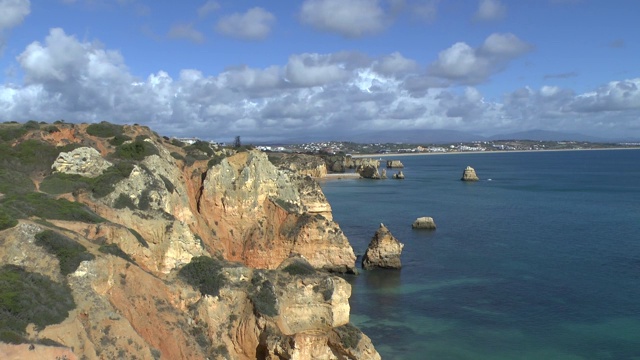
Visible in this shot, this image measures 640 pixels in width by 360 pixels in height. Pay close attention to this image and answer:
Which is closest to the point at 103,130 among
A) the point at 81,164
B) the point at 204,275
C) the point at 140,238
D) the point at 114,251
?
the point at 81,164

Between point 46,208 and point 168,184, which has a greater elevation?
point 168,184

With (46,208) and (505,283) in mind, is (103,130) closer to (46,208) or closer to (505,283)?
(46,208)

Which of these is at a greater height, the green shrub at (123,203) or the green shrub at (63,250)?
the green shrub at (123,203)

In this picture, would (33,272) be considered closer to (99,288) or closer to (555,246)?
(99,288)

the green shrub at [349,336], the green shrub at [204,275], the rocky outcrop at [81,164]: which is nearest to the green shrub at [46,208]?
the green shrub at [204,275]

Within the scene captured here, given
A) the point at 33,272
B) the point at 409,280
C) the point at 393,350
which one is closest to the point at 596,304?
the point at 409,280

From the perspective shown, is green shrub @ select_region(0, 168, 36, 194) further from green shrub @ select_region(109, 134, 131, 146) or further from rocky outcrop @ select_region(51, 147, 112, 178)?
green shrub @ select_region(109, 134, 131, 146)

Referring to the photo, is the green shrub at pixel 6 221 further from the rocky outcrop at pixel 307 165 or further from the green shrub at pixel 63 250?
the rocky outcrop at pixel 307 165
